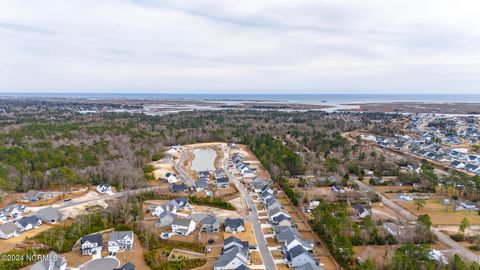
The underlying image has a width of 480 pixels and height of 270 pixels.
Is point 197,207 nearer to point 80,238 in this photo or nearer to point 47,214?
point 80,238

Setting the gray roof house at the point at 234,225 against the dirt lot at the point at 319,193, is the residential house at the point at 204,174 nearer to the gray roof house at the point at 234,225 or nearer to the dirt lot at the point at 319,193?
the dirt lot at the point at 319,193

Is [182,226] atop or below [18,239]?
atop

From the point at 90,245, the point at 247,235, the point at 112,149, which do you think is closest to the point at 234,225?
the point at 247,235

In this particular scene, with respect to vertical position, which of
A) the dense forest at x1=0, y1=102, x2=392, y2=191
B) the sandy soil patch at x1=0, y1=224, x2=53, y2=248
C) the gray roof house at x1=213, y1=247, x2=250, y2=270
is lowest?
the sandy soil patch at x1=0, y1=224, x2=53, y2=248

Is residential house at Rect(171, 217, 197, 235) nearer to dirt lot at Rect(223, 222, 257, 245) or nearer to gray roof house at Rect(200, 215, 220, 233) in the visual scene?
gray roof house at Rect(200, 215, 220, 233)

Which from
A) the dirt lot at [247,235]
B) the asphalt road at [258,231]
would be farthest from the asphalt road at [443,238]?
the dirt lot at [247,235]

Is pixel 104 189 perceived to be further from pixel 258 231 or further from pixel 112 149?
pixel 258 231

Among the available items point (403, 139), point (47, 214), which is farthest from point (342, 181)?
point (403, 139)

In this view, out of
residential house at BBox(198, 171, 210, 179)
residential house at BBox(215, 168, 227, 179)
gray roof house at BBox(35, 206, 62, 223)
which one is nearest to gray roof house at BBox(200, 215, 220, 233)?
gray roof house at BBox(35, 206, 62, 223)
